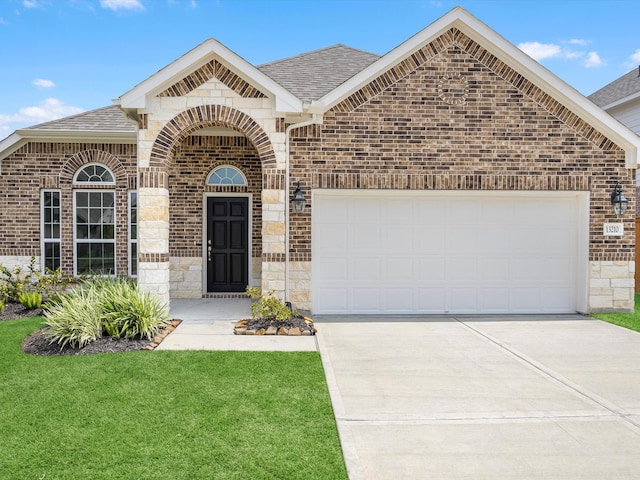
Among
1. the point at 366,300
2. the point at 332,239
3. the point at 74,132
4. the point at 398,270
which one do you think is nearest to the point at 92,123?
the point at 74,132

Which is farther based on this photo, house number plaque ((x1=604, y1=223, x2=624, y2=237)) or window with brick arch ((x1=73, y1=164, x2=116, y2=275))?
window with brick arch ((x1=73, y1=164, x2=116, y2=275))

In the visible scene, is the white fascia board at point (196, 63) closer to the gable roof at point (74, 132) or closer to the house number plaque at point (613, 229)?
the gable roof at point (74, 132)

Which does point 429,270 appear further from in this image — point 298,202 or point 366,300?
point 298,202

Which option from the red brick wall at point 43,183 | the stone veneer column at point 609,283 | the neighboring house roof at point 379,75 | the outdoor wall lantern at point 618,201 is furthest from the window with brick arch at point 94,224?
the outdoor wall lantern at point 618,201

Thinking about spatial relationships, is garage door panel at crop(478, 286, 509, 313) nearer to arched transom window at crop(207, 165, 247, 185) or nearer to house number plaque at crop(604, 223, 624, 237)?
house number plaque at crop(604, 223, 624, 237)

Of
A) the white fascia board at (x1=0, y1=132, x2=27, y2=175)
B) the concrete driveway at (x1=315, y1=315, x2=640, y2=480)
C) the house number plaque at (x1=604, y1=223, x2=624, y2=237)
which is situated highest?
the white fascia board at (x1=0, y1=132, x2=27, y2=175)

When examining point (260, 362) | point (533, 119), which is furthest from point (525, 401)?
point (533, 119)

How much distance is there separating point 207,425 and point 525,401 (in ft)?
10.9

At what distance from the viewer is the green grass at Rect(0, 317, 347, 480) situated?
141 inches

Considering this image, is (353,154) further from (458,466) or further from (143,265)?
(458,466)

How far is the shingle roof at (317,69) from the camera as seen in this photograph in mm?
10656

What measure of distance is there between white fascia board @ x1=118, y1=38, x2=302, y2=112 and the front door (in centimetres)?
308

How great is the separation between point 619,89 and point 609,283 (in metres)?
10.7

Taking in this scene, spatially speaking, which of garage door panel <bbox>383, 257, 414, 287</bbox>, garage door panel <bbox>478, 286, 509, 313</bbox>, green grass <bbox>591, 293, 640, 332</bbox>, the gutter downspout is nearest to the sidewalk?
the gutter downspout
